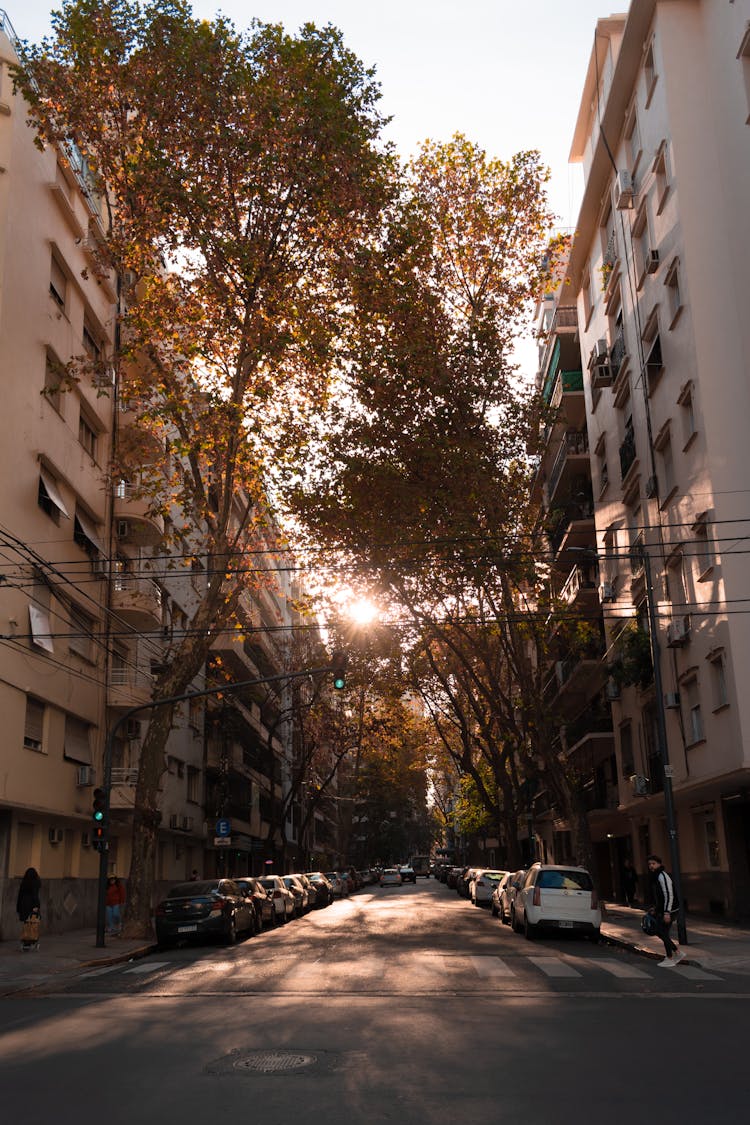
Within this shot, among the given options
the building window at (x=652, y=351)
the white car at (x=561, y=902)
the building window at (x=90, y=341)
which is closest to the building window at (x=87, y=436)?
the building window at (x=90, y=341)

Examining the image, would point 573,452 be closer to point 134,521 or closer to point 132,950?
point 134,521

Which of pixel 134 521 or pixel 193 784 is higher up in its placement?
pixel 134 521

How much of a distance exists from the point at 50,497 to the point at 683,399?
15895mm

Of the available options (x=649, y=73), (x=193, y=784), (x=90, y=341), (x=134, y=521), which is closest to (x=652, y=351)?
(x=649, y=73)

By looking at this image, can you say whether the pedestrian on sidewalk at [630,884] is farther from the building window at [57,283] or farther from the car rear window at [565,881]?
the building window at [57,283]

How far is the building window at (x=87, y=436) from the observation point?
32.7 m

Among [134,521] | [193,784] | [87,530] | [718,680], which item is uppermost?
[134,521]

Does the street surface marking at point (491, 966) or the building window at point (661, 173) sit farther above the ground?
the building window at point (661, 173)

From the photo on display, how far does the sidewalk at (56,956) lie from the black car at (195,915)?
602 millimetres

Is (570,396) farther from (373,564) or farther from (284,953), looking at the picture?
(284,953)

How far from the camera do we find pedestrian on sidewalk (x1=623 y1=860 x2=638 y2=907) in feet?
119

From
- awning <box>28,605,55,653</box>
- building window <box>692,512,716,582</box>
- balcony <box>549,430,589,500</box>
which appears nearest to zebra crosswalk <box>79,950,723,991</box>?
awning <box>28,605,55,653</box>

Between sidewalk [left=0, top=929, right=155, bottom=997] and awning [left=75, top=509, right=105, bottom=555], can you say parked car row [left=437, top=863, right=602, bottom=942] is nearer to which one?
sidewalk [left=0, top=929, right=155, bottom=997]

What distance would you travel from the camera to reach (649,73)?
29000 millimetres
